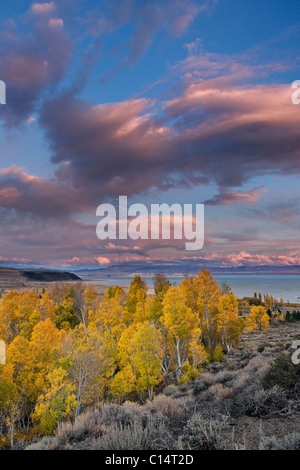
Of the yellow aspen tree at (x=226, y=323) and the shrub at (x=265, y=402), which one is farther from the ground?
the shrub at (x=265, y=402)

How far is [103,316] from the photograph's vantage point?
41562mm

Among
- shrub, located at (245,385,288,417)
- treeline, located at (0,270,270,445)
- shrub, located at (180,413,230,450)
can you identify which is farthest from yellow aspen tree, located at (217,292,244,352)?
shrub, located at (180,413,230,450)

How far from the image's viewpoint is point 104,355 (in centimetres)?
3020

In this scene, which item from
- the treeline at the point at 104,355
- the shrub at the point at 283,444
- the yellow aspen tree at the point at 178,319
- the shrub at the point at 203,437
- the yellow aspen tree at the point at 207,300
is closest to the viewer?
the shrub at the point at 283,444

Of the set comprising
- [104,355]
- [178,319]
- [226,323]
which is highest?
[178,319]

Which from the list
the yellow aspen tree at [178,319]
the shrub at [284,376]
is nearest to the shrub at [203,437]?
the shrub at [284,376]

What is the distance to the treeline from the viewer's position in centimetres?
2422

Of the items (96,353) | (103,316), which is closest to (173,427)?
(96,353)

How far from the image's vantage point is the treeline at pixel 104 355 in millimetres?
24219

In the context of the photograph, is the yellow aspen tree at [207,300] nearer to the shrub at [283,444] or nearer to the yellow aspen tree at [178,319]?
the yellow aspen tree at [178,319]

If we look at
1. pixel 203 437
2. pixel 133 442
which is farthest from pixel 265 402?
pixel 133 442

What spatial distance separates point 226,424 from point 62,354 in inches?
938

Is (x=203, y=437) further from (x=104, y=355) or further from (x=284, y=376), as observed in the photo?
(x=104, y=355)
